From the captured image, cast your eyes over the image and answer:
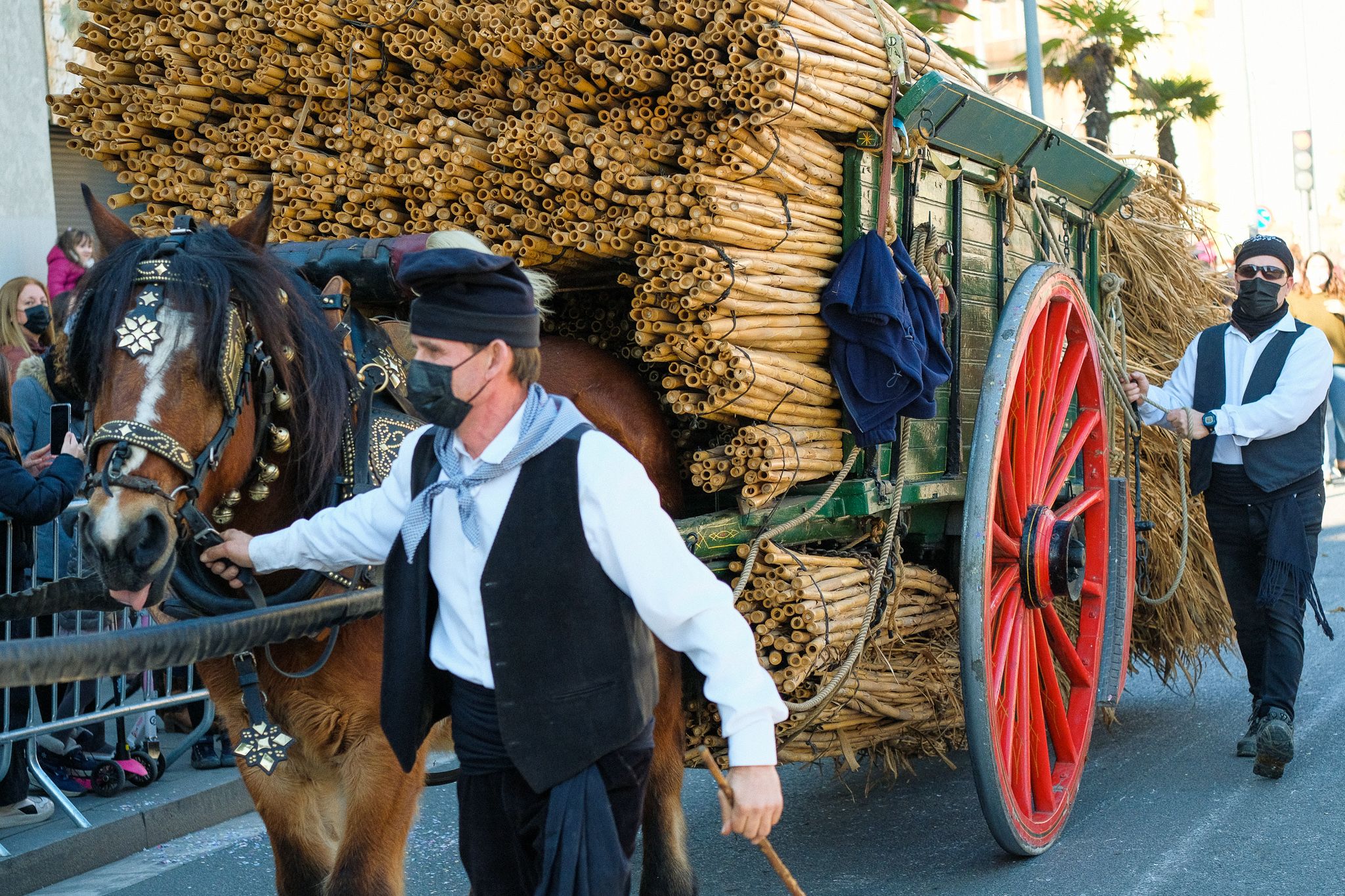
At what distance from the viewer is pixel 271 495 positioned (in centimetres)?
305

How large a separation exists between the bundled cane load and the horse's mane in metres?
0.81

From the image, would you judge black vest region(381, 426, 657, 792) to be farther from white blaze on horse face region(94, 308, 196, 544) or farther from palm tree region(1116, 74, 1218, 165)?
palm tree region(1116, 74, 1218, 165)

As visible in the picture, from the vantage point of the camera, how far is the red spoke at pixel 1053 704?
4.52 m

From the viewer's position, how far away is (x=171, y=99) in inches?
160

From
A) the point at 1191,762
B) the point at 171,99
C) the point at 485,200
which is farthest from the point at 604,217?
the point at 1191,762

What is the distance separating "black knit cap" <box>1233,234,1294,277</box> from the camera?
17.5ft

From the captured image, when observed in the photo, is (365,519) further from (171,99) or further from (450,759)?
(450,759)

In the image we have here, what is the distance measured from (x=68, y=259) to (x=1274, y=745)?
18.5 ft

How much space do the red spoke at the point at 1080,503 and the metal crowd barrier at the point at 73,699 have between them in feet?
9.40

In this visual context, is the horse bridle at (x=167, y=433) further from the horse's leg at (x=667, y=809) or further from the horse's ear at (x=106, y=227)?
the horse's leg at (x=667, y=809)

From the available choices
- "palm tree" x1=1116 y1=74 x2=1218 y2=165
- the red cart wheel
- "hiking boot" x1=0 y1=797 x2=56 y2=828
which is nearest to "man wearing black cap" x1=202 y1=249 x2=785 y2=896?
the red cart wheel

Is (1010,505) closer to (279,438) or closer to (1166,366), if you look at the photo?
(1166,366)

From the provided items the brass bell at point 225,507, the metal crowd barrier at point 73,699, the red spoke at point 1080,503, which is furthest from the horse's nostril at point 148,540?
the red spoke at point 1080,503

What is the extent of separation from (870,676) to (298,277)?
6.81 ft
